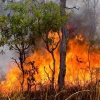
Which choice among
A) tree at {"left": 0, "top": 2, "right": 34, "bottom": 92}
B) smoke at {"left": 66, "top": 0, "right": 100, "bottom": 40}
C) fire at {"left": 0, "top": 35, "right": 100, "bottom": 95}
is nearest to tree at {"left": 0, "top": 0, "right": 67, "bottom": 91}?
tree at {"left": 0, "top": 2, "right": 34, "bottom": 92}

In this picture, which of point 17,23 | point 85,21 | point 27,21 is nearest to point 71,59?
point 85,21

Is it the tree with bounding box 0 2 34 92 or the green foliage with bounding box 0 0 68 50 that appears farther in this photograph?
the green foliage with bounding box 0 0 68 50

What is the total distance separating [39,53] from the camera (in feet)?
105

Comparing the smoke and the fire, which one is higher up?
the smoke

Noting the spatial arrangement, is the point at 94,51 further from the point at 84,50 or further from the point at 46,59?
the point at 46,59

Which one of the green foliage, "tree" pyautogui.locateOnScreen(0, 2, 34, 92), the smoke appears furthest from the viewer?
the smoke

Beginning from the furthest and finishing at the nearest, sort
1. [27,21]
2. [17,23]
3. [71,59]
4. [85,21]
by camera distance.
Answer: [85,21], [71,59], [27,21], [17,23]

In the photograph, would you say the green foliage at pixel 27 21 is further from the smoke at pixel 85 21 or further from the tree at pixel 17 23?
the smoke at pixel 85 21

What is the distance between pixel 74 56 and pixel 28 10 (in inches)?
610

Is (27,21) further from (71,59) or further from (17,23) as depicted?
(71,59)

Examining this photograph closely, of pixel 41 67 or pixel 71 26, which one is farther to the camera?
pixel 71 26

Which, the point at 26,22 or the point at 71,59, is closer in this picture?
the point at 26,22

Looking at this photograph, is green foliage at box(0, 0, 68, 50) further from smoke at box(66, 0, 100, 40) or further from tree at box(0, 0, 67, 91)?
smoke at box(66, 0, 100, 40)

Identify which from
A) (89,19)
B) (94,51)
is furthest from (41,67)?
(89,19)
